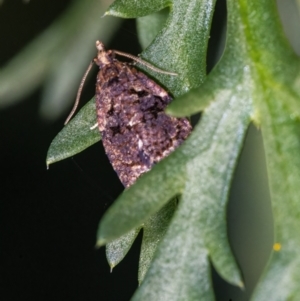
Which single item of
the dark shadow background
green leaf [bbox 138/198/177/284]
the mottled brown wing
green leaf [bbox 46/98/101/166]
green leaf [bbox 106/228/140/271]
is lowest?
the dark shadow background

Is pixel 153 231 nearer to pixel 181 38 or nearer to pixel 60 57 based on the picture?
pixel 181 38

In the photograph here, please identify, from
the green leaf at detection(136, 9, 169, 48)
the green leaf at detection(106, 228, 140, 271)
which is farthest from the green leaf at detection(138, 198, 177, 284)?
the green leaf at detection(136, 9, 169, 48)

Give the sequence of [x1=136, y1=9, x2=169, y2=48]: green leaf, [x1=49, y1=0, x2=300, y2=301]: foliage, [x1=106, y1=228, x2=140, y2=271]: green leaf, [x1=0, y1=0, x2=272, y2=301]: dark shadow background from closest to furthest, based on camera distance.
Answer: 1. [x1=49, y1=0, x2=300, y2=301]: foliage
2. [x1=106, y1=228, x2=140, y2=271]: green leaf
3. [x1=136, y1=9, x2=169, y2=48]: green leaf
4. [x1=0, y1=0, x2=272, y2=301]: dark shadow background

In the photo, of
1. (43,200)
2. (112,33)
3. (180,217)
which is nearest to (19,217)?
(43,200)

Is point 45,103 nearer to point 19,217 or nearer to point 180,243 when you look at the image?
point 19,217

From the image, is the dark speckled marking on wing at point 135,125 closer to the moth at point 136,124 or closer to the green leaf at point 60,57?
the moth at point 136,124

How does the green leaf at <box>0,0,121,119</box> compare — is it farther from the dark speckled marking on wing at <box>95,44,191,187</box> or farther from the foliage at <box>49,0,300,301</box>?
the foliage at <box>49,0,300,301</box>

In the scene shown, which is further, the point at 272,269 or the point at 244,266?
the point at 244,266

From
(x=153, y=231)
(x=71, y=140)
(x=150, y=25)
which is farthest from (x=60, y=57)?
(x=153, y=231)

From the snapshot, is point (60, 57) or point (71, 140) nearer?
point (71, 140)
